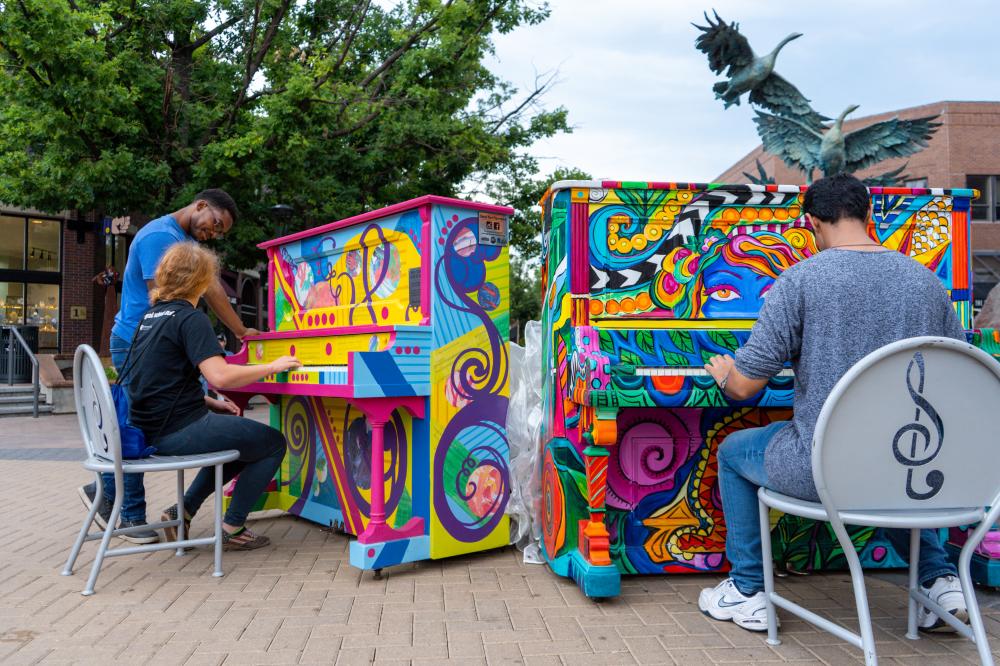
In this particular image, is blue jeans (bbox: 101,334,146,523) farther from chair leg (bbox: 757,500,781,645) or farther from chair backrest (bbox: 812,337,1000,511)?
chair backrest (bbox: 812,337,1000,511)

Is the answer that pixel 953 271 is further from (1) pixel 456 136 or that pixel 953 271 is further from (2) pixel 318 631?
(1) pixel 456 136

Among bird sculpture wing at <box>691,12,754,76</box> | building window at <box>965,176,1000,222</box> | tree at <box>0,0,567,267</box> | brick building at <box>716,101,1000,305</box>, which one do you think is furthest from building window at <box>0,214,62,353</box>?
building window at <box>965,176,1000,222</box>

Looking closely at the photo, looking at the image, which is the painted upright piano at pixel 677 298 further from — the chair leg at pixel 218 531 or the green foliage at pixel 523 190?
the green foliage at pixel 523 190

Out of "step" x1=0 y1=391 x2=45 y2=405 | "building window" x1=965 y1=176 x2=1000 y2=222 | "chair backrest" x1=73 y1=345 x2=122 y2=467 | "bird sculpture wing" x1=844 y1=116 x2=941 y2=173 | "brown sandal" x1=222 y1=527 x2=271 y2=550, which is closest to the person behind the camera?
"chair backrest" x1=73 y1=345 x2=122 y2=467

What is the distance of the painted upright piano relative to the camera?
9.73 ft

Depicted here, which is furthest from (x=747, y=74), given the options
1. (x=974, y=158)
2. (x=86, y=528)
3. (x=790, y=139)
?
(x=974, y=158)

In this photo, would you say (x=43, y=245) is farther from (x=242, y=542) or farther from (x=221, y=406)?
(x=242, y=542)

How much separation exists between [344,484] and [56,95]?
750 centimetres

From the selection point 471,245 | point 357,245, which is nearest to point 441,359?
point 471,245

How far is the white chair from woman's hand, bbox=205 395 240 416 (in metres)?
3.10

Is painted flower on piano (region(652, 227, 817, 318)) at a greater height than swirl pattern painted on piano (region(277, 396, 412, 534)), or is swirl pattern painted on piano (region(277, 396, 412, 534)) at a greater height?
painted flower on piano (region(652, 227, 817, 318))

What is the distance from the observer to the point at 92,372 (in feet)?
9.63

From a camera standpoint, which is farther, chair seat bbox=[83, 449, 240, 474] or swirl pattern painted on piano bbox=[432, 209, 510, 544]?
swirl pattern painted on piano bbox=[432, 209, 510, 544]

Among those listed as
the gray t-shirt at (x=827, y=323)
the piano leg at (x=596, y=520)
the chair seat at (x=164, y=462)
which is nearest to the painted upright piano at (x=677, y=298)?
the piano leg at (x=596, y=520)
